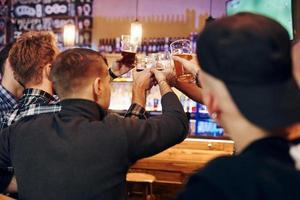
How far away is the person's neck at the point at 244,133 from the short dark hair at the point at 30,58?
4.53 feet

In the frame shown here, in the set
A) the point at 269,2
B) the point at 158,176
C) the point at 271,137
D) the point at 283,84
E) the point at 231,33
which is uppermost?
the point at 269,2

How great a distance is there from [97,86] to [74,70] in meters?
0.12

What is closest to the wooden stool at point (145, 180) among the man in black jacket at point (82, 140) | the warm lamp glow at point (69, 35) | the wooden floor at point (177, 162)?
the wooden floor at point (177, 162)

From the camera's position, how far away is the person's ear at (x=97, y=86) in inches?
70.6

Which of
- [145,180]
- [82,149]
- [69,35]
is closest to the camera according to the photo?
[82,149]

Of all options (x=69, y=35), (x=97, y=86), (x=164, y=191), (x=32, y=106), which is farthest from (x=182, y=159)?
(x=97, y=86)

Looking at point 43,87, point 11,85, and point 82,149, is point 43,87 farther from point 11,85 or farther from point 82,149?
point 82,149

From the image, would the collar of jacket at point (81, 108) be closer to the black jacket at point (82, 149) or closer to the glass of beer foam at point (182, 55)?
the black jacket at point (82, 149)

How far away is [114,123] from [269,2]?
2.40 metres

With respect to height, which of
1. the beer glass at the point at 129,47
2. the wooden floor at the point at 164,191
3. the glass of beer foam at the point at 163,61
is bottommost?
the wooden floor at the point at 164,191

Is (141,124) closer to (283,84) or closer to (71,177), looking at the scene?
(71,177)

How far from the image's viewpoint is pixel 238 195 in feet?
2.98

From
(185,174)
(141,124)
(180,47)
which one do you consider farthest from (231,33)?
(185,174)

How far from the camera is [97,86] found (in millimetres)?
1801
